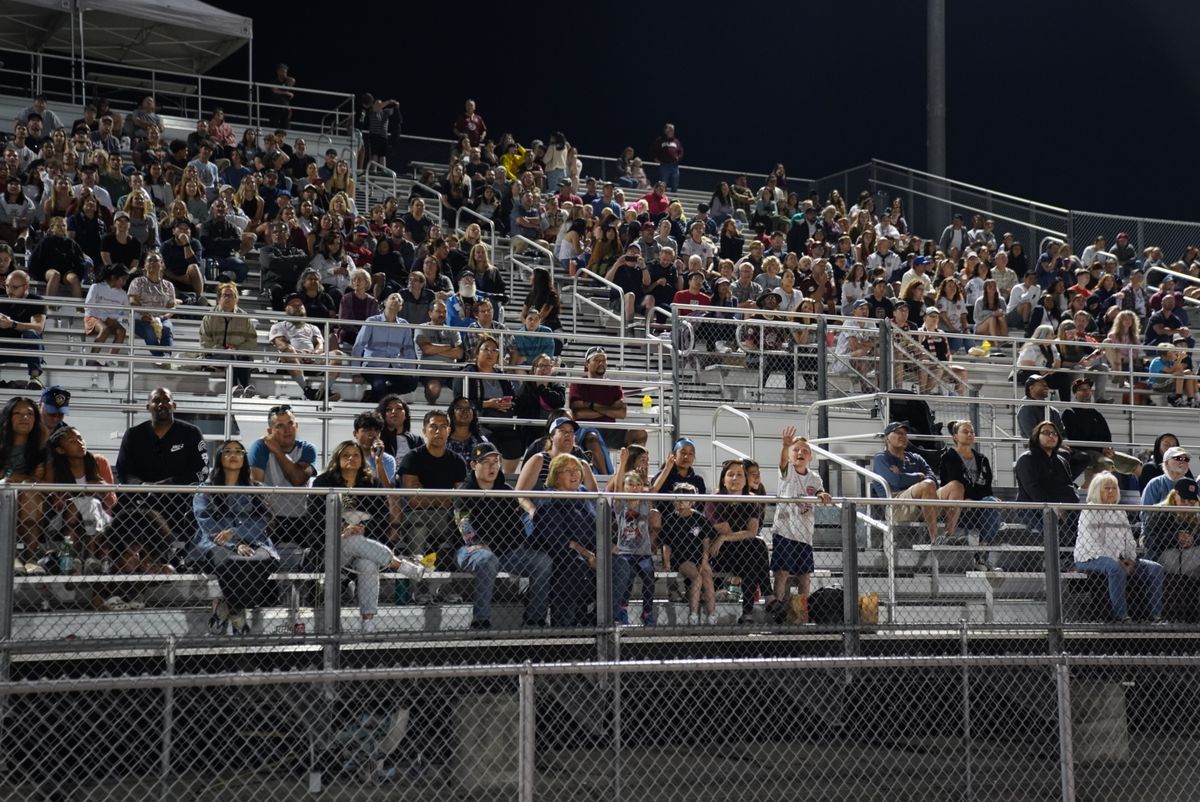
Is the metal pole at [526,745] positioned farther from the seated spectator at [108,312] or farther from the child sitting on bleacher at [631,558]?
the seated spectator at [108,312]

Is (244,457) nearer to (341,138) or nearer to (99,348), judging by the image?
(99,348)

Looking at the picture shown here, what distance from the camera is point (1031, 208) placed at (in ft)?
80.3

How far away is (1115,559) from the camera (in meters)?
9.36

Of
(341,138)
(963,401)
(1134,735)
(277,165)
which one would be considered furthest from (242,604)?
(341,138)

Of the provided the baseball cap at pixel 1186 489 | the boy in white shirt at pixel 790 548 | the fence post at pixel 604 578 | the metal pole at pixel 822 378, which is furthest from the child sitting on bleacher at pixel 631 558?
the baseball cap at pixel 1186 489

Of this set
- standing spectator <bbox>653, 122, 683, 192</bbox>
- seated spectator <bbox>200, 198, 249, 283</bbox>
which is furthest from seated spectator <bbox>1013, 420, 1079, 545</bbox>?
standing spectator <bbox>653, 122, 683, 192</bbox>

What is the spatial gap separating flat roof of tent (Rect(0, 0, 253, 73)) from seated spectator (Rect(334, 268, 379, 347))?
439 inches

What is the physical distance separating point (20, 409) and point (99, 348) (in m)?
4.26

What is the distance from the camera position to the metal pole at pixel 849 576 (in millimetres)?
8750

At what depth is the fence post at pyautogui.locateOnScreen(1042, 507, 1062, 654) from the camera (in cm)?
902

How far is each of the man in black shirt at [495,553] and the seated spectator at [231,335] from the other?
211 inches

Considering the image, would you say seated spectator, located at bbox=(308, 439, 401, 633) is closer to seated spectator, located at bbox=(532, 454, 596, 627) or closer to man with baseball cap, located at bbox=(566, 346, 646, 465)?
seated spectator, located at bbox=(532, 454, 596, 627)

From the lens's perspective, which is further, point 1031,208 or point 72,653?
point 1031,208

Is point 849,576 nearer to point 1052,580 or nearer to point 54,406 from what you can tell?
point 1052,580
